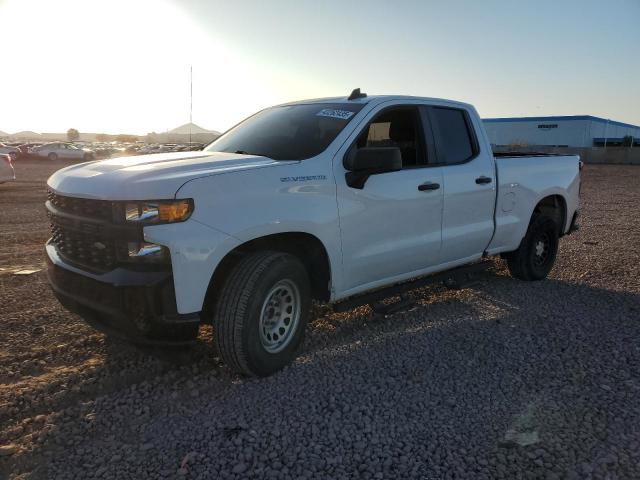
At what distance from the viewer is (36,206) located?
40.9 ft

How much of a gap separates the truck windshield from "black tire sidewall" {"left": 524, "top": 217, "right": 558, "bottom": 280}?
2.99m

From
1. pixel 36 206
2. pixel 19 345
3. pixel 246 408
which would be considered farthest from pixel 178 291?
pixel 36 206

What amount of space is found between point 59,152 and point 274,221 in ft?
133

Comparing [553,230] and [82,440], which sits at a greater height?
[553,230]

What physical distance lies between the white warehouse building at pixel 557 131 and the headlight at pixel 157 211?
2823 inches

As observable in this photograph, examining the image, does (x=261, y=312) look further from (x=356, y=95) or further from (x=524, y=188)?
(x=524, y=188)

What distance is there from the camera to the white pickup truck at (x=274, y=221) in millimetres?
3080

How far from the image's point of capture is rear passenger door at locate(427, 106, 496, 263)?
4832 millimetres

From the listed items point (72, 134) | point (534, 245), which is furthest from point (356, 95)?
point (72, 134)

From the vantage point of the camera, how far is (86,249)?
131 inches

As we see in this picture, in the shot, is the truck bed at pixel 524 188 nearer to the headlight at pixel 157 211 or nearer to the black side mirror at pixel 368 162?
the black side mirror at pixel 368 162

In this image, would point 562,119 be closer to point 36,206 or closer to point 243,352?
point 36,206

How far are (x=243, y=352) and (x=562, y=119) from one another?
79214 millimetres

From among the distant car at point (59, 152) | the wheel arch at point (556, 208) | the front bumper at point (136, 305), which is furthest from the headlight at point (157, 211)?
the distant car at point (59, 152)
